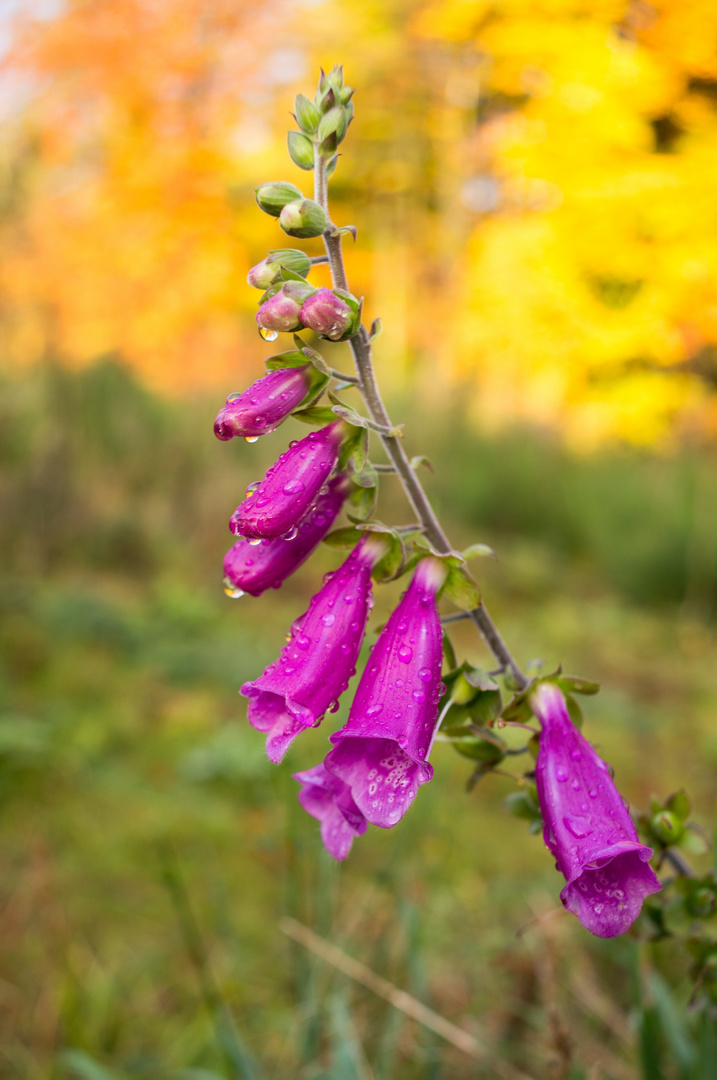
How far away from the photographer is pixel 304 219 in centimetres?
73

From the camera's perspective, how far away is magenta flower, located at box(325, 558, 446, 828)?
2.27 feet

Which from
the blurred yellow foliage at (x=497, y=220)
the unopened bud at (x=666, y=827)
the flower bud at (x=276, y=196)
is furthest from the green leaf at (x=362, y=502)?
the blurred yellow foliage at (x=497, y=220)

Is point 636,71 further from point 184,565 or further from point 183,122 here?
point 184,565

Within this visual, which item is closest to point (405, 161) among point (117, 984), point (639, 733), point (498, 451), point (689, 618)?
point (498, 451)

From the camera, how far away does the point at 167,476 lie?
6.48m

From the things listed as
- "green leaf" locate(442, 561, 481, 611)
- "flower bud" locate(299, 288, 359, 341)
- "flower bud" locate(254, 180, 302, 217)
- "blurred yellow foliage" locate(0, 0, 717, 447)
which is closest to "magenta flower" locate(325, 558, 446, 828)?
"green leaf" locate(442, 561, 481, 611)

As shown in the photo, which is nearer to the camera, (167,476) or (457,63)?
(167,476)

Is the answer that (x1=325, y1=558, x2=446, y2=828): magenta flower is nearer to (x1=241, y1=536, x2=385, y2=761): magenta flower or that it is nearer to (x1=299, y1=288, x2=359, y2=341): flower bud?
(x1=241, y1=536, x2=385, y2=761): magenta flower

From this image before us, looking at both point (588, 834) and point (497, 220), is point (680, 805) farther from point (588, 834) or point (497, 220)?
point (497, 220)

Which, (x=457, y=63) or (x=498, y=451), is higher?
(x=457, y=63)

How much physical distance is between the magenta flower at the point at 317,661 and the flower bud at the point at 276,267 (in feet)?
0.89

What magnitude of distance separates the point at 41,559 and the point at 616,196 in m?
7.38

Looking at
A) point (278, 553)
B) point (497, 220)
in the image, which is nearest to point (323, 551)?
point (278, 553)

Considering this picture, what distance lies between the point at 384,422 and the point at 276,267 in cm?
18
